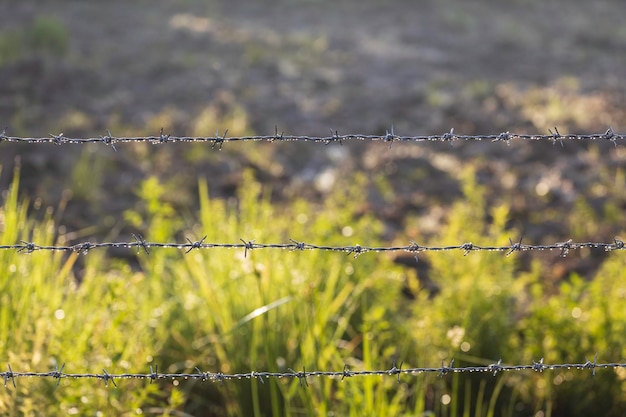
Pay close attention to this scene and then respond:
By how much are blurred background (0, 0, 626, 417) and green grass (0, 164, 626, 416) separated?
139 mm

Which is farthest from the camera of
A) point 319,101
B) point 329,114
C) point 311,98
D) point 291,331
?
point 311,98

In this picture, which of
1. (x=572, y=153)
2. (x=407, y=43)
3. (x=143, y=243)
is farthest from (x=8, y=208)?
(x=407, y=43)

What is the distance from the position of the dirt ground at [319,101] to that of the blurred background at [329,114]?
0.03 metres

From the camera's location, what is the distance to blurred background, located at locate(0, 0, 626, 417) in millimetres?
6527

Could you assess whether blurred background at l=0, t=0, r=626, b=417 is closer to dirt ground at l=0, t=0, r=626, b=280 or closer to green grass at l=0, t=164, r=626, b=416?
dirt ground at l=0, t=0, r=626, b=280

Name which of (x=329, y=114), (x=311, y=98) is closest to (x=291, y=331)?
(x=329, y=114)

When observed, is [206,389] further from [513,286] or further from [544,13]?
[544,13]

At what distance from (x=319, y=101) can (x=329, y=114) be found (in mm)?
648

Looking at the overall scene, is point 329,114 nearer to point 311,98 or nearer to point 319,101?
point 319,101

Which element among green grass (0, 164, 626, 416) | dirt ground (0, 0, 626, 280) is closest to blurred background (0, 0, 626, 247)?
dirt ground (0, 0, 626, 280)

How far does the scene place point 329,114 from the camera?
991 centimetres

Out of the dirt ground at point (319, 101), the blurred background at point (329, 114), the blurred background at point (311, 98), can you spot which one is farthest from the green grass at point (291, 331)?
the blurred background at point (311, 98)

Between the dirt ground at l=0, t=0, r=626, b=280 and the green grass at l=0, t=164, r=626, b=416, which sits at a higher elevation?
the dirt ground at l=0, t=0, r=626, b=280

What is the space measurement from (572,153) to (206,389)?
5.75m
